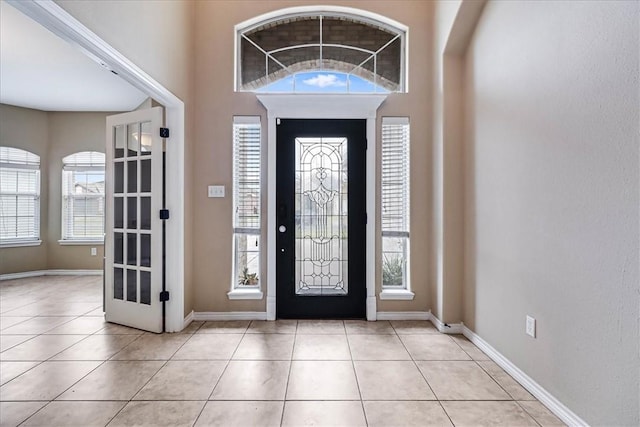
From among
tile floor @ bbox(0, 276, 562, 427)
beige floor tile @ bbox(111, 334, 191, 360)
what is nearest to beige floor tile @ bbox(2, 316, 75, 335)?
tile floor @ bbox(0, 276, 562, 427)

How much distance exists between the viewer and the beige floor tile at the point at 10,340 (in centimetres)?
274

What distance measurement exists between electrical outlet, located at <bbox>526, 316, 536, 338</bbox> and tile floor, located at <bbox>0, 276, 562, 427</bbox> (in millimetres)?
369

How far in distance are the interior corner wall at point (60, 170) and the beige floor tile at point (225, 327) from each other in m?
3.79

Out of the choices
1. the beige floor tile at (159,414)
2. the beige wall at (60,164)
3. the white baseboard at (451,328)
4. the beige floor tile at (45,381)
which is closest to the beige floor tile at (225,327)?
the beige floor tile at (45,381)

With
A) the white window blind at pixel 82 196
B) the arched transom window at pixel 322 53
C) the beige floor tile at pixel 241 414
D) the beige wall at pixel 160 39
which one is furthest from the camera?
the white window blind at pixel 82 196

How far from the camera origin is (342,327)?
3.15 meters

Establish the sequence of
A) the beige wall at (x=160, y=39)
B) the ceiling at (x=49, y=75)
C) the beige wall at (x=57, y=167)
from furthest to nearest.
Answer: the beige wall at (x=57, y=167) → the ceiling at (x=49, y=75) → the beige wall at (x=160, y=39)

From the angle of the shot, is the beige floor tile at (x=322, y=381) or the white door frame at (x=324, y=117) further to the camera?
the white door frame at (x=324, y=117)

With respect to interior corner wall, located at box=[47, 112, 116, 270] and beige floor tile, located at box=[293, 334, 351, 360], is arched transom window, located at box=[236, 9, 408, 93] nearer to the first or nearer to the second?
beige floor tile, located at box=[293, 334, 351, 360]

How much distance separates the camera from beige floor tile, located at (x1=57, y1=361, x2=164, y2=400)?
201 centimetres

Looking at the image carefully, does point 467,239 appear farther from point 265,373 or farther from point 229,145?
point 229,145

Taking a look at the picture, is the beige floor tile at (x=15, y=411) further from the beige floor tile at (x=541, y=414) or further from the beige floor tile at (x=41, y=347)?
A: the beige floor tile at (x=541, y=414)

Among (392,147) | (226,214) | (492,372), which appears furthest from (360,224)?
(492,372)

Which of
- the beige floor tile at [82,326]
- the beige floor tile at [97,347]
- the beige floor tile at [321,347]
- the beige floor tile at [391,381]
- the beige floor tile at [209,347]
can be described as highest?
the beige floor tile at [321,347]
